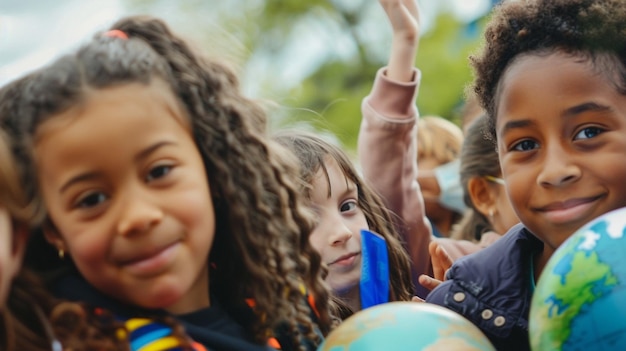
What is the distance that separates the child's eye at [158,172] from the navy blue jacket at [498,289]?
3.61 feet

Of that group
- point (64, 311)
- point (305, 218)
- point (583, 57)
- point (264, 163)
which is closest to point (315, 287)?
point (305, 218)

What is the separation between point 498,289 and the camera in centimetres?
303

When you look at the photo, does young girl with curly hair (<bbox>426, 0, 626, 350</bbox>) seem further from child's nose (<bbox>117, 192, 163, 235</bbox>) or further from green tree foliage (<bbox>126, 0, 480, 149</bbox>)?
green tree foliage (<bbox>126, 0, 480, 149</bbox>)

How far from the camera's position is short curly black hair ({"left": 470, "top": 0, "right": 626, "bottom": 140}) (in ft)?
9.53

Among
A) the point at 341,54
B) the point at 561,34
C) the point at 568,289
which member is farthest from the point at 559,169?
the point at 341,54

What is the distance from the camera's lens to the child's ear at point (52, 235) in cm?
242

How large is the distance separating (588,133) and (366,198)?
1.25m

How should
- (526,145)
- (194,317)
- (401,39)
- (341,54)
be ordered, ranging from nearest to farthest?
(194,317) < (526,145) < (401,39) < (341,54)

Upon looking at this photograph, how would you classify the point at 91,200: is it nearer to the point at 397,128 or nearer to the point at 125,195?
the point at 125,195

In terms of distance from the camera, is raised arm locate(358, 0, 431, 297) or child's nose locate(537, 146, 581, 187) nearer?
child's nose locate(537, 146, 581, 187)

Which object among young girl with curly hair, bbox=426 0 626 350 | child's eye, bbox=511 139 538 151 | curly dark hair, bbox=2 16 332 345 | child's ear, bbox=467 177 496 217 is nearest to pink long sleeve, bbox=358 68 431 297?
young girl with curly hair, bbox=426 0 626 350

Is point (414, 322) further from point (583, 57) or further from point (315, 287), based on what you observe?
point (583, 57)

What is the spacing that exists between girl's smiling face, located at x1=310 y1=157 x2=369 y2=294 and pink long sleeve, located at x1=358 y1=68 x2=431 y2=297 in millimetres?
387

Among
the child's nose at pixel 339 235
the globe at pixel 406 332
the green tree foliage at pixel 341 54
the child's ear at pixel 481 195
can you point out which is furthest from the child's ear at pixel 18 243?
the green tree foliage at pixel 341 54
